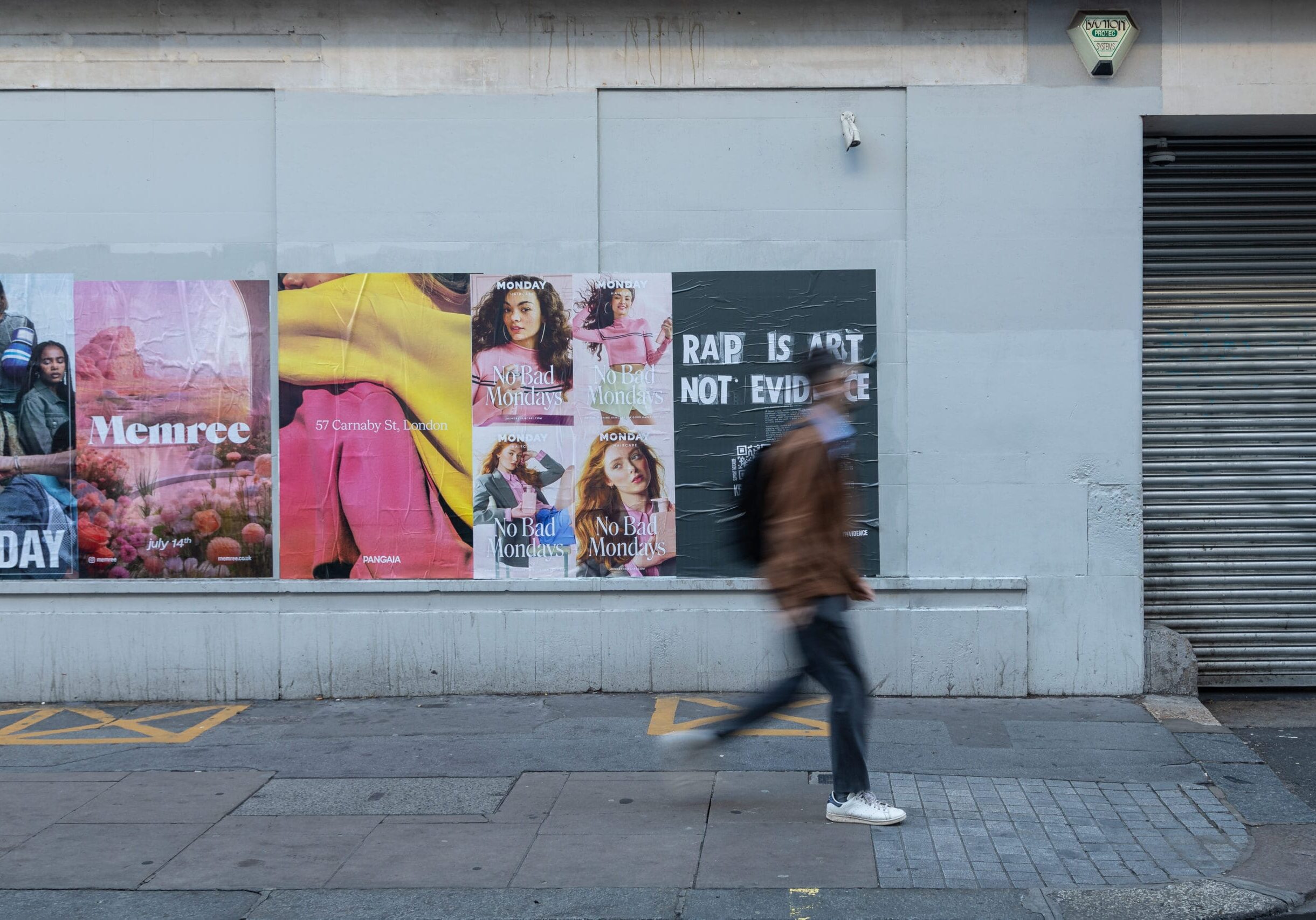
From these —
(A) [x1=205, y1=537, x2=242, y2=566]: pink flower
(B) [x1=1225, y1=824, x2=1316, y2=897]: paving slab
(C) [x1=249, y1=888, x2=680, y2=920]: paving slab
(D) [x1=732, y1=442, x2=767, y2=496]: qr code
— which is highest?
(D) [x1=732, y1=442, x2=767, y2=496]: qr code

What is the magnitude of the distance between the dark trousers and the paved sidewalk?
10.9 inches

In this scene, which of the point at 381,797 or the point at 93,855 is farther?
the point at 381,797

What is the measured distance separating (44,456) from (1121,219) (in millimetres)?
7415

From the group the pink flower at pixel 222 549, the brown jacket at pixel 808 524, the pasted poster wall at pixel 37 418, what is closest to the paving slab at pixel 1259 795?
the brown jacket at pixel 808 524

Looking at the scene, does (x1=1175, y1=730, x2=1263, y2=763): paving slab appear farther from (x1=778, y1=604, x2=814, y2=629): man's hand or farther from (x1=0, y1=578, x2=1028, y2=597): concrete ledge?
(x1=778, y1=604, x2=814, y2=629): man's hand

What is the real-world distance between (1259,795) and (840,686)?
7.78 feet

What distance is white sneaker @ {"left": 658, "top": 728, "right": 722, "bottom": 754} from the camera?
545 cm

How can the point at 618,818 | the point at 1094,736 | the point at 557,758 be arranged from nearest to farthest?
the point at 618,818 < the point at 557,758 < the point at 1094,736

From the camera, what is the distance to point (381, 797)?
231 inches

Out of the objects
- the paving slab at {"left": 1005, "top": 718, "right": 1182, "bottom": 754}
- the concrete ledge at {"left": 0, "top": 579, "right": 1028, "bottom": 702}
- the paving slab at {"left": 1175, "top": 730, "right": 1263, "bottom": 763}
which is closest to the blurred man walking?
the paving slab at {"left": 1005, "top": 718, "right": 1182, "bottom": 754}

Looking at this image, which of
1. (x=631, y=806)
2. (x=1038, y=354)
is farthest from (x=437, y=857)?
(x=1038, y=354)

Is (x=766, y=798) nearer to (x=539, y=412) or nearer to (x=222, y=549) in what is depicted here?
(x=539, y=412)

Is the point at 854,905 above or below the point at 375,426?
below

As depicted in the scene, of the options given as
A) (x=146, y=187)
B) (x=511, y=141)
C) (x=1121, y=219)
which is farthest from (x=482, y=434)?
(x=1121, y=219)
